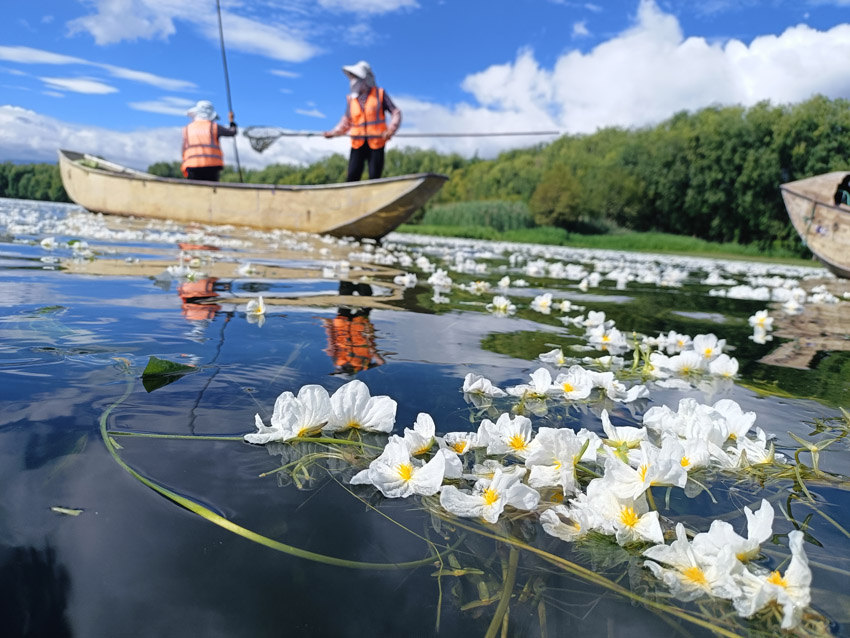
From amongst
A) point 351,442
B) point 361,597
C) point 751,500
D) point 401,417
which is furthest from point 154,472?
point 751,500

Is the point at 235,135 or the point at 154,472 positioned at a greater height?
the point at 235,135

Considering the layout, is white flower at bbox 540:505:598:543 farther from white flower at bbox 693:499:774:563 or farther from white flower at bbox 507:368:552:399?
white flower at bbox 507:368:552:399

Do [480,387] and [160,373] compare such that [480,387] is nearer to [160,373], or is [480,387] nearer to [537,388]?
[537,388]

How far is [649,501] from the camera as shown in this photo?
1309 mm

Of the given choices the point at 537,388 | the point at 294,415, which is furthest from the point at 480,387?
the point at 294,415

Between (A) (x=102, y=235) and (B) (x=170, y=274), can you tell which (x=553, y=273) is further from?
(A) (x=102, y=235)

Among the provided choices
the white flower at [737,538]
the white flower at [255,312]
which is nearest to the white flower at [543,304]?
the white flower at [255,312]

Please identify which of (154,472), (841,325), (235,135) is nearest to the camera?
(154,472)

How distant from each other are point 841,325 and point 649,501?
4.81 meters

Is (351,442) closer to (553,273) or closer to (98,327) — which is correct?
(98,327)

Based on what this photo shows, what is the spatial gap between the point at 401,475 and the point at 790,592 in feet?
2.53

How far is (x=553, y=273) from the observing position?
8.65 metres

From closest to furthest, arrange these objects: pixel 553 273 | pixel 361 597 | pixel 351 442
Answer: pixel 361 597 < pixel 351 442 < pixel 553 273

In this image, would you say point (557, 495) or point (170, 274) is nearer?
point (557, 495)
